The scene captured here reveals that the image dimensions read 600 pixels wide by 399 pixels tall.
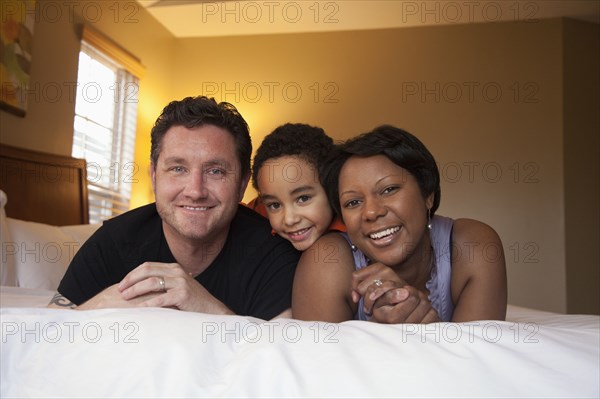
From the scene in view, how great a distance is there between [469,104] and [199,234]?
412 centimetres

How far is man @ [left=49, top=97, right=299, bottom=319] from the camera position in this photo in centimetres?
156

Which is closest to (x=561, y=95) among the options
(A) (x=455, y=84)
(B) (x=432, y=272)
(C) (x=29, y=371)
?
(A) (x=455, y=84)

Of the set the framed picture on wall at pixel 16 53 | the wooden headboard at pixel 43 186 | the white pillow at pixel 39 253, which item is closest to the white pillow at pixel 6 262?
the white pillow at pixel 39 253

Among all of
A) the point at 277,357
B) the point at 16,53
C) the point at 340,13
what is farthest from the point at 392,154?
the point at 340,13

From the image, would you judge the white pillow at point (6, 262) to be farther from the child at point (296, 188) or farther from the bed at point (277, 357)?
the bed at point (277, 357)

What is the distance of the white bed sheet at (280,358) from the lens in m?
0.78

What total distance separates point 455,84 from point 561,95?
833mm

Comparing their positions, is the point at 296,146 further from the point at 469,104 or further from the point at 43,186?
the point at 469,104

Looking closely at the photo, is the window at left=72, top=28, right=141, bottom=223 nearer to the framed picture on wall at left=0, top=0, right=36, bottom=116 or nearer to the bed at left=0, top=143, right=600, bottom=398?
the framed picture on wall at left=0, top=0, right=36, bottom=116

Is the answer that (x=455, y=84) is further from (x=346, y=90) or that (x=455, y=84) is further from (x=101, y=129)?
(x=101, y=129)

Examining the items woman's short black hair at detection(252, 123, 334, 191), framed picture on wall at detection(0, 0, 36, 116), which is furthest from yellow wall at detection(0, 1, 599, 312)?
woman's short black hair at detection(252, 123, 334, 191)

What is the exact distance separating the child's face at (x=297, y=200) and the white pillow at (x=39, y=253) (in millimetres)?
1180

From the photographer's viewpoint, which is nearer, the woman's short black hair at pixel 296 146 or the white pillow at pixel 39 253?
the woman's short black hair at pixel 296 146

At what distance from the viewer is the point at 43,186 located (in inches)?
141
